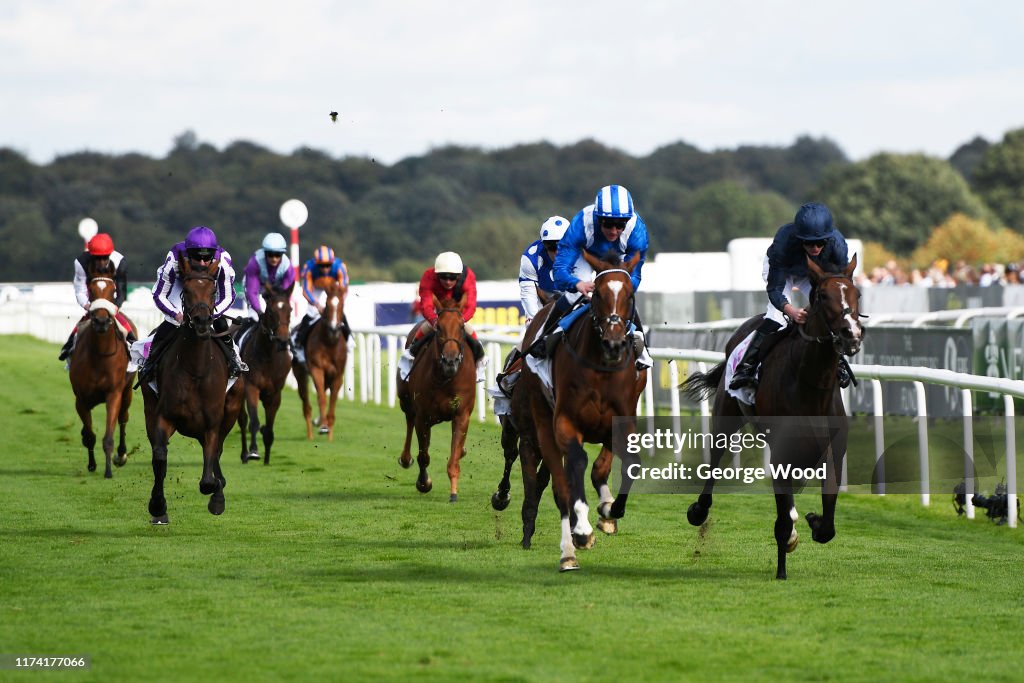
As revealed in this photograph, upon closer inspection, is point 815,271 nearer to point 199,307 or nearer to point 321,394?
point 199,307

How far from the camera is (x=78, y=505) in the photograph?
10.6 m

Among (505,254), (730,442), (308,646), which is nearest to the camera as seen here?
(308,646)

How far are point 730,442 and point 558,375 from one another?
3.81 feet

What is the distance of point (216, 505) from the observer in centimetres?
970

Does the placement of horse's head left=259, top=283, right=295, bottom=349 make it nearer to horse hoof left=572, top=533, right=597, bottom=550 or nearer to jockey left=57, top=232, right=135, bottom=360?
jockey left=57, top=232, right=135, bottom=360

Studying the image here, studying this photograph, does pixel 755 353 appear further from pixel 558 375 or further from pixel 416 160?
pixel 416 160

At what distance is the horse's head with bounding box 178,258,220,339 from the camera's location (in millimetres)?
9078

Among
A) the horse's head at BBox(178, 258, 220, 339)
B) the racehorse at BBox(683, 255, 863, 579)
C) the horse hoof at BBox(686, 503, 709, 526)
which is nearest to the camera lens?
the racehorse at BBox(683, 255, 863, 579)

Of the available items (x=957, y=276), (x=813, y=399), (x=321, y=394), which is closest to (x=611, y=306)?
(x=813, y=399)

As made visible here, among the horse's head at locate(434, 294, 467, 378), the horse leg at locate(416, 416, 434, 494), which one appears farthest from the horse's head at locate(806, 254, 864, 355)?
the horse leg at locate(416, 416, 434, 494)

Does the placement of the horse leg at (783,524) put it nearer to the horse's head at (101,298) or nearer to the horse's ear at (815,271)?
the horse's ear at (815,271)

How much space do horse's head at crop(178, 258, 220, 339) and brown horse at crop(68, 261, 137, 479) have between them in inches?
119

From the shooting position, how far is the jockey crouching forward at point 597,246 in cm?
796

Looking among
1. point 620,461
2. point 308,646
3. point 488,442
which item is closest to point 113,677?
point 308,646
